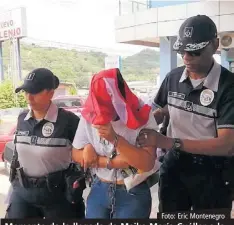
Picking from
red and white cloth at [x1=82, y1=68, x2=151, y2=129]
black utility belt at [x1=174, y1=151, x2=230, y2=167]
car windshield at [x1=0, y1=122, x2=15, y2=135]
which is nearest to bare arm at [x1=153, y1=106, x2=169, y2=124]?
black utility belt at [x1=174, y1=151, x2=230, y2=167]

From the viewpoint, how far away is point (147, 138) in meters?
1.10

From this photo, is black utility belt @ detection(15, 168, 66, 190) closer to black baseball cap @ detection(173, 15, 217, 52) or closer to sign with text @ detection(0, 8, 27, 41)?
black baseball cap @ detection(173, 15, 217, 52)

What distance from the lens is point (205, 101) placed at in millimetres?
1265

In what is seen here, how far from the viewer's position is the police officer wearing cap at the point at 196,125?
46.4 inches

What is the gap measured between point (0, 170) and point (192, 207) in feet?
10.5

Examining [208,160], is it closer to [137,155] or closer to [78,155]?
[137,155]

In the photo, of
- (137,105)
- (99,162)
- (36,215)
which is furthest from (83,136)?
(36,215)

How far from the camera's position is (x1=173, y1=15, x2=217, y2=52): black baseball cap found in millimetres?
1191

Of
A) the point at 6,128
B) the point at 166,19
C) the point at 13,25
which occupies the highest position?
the point at 13,25

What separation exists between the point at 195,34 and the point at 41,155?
716 mm

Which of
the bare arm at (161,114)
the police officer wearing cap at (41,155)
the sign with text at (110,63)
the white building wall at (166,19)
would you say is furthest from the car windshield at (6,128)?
the white building wall at (166,19)

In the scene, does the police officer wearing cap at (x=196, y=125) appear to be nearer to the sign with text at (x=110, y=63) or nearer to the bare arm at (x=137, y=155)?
the bare arm at (x=137, y=155)

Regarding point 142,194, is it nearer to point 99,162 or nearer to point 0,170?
point 99,162

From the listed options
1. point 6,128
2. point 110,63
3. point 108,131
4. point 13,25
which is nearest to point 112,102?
point 108,131
